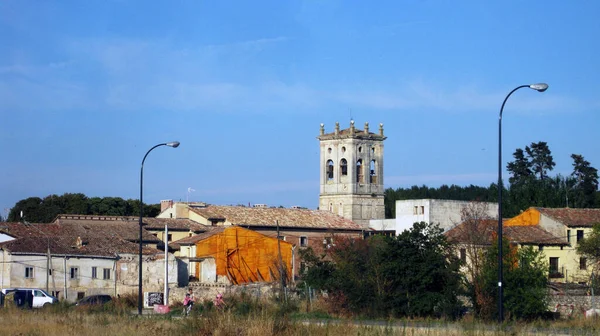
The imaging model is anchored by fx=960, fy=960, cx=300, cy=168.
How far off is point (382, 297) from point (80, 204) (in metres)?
71.4

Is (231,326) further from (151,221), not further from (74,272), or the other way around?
(151,221)

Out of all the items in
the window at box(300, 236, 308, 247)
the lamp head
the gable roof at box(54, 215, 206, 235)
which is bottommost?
the window at box(300, 236, 308, 247)

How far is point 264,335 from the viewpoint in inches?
889

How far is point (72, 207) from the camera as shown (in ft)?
339

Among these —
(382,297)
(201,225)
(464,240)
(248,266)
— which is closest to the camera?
(382,297)

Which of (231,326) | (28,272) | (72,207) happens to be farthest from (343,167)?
(231,326)

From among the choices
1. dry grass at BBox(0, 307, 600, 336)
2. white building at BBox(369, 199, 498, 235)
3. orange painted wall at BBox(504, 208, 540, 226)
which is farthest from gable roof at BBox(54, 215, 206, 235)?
dry grass at BBox(0, 307, 600, 336)

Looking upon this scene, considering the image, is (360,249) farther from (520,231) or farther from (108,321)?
(108,321)

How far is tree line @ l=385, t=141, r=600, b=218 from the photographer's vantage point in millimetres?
85750

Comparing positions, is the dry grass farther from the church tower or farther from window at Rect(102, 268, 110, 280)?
the church tower

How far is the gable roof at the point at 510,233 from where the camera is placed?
5791 cm

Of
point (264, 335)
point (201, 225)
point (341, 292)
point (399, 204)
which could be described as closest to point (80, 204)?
point (201, 225)

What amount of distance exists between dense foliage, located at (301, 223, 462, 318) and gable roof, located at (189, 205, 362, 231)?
40.6 meters

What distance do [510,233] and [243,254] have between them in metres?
18.5
